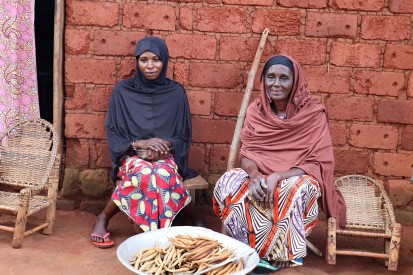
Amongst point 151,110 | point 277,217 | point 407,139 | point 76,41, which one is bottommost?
point 277,217

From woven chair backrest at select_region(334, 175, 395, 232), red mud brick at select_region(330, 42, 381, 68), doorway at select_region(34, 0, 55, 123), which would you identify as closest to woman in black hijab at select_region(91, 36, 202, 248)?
woven chair backrest at select_region(334, 175, 395, 232)

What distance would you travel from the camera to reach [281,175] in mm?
3490

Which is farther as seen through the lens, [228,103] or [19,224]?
[228,103]

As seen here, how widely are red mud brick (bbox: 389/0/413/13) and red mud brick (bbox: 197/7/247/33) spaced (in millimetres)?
1238

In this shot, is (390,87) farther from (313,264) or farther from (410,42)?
(313,264)

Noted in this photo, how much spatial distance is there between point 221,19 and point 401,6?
4.98 feet

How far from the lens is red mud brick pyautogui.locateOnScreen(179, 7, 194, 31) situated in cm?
439

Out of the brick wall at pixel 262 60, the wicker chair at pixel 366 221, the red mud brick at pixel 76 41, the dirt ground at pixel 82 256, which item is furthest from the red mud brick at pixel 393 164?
the red mud brick at pixel 76 41

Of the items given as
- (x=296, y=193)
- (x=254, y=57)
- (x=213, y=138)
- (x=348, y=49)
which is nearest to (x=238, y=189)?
(x=296, y=193)

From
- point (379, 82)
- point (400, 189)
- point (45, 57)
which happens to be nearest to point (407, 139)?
point (400, 189)

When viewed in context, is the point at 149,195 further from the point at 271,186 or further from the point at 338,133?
the point at 338,133

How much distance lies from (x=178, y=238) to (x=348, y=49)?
→ 228 cm

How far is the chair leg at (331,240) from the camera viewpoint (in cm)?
355

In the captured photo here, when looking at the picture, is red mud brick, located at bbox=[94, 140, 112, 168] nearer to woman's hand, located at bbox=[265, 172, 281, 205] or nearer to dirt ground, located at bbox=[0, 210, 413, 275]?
dirt ground, located at bbox=[0, 210, 413, 275]
